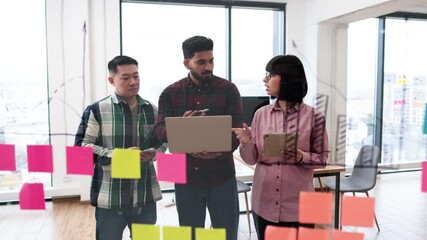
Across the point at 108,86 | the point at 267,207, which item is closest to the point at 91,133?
the point at 108,86

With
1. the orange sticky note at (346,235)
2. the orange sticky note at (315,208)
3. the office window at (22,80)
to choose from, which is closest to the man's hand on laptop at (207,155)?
the orange sticky note at (315,208)

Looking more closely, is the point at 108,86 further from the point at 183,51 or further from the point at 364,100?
the point at 364,100

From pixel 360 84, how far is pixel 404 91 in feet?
0.42

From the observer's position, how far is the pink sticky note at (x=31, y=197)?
3.24 feet

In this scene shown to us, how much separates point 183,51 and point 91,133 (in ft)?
1.21

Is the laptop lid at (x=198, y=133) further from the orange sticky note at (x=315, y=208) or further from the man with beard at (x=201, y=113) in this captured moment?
the orange sticky note at (x=315, y=208)

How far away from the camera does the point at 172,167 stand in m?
0.91

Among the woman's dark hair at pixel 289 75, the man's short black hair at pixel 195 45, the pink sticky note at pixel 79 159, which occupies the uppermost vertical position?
the man's short black hair at pixel 195 45

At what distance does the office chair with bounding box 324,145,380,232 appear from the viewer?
2.95 ft

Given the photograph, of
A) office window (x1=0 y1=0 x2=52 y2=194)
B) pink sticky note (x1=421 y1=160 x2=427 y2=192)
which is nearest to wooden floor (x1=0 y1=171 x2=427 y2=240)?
pink sticky note (x1=421 y1=160 x2=427 y2=192)

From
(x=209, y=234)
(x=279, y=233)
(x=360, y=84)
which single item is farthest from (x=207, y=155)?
(x=360, y=84)

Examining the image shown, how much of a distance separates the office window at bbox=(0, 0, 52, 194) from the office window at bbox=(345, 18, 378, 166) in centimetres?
93

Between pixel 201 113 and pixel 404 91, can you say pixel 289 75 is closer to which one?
pixel 201 113

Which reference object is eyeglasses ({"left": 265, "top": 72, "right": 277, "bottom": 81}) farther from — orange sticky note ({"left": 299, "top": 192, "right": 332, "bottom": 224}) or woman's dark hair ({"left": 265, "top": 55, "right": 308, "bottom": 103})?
orange sticky note ({"left": 299, "top": 192, "right": 332, "bottom": 224})
